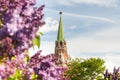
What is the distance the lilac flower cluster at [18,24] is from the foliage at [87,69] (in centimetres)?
8351

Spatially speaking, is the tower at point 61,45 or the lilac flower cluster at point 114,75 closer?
the lilac flower cluster at point 114,75

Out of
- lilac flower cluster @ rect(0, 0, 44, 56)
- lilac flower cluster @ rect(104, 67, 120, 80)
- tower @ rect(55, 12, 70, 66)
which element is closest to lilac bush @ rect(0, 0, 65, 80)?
lilac flower cluster @ rect(0, 0, 44, 56)

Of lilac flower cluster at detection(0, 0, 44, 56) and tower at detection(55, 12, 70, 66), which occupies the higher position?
lilac flower cluster at detection(0, 0, 44, 56)

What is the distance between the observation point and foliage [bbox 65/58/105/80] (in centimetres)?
8981

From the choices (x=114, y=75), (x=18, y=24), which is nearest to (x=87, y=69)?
(x=114, y=75)

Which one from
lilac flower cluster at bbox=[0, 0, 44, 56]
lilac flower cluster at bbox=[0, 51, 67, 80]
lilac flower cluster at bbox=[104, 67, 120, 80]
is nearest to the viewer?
lilac flower cluster at bbox=[0, 0, 44, 56]

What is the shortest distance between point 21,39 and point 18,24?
204mm

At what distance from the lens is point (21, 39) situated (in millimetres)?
5277

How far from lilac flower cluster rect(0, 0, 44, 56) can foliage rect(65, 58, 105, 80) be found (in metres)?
83.5

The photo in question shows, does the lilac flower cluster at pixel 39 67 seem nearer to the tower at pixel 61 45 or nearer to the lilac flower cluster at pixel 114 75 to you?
the lilac flower cluster at pixel 114 75

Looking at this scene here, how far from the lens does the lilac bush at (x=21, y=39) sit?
529cm

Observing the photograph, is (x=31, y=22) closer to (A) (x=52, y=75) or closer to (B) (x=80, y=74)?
(A) (x=52, y=75)

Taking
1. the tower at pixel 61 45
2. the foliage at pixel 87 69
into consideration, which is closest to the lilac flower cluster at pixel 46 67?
the foliage at pixel 87 69

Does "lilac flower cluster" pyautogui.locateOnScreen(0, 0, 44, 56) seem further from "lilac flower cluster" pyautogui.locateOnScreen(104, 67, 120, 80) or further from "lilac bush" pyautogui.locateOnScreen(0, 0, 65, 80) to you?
"lilac flower cluster" pyautogui.locateOnScreen(104, 67, 120, 80)
